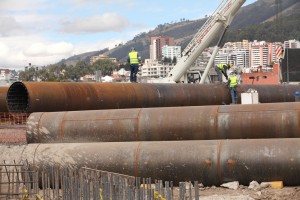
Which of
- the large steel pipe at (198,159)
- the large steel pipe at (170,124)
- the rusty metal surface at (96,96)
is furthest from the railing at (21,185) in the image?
the rusty metal surface at (96,96)

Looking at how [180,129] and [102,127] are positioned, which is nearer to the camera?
[180,129]

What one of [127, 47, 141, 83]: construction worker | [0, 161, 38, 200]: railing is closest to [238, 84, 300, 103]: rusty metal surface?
[127, 47, 141, 83]: construction worker

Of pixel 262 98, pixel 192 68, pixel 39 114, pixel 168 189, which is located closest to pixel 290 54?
pixel 192 68

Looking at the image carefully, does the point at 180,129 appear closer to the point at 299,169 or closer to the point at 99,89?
the point at 299,169

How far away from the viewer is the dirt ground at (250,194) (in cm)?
973

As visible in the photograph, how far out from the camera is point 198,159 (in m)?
10.9

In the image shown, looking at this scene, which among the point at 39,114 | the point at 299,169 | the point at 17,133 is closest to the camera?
the point at 299,169

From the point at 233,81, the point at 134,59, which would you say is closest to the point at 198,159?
the point at 233,81

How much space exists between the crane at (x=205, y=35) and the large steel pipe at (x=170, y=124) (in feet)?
60.9

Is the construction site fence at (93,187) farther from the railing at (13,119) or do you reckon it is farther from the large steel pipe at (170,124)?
the railing at (13,119)

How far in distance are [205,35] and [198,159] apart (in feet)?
70.8

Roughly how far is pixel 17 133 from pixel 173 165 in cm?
674

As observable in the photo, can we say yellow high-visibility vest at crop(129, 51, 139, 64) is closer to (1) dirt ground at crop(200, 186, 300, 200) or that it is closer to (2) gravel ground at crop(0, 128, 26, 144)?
(2) gravel ground at crop(0, 128, 26, 144)

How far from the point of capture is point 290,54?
155 feet
